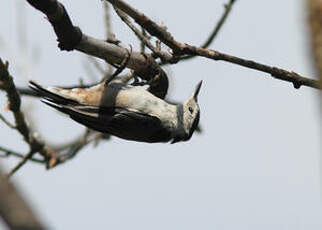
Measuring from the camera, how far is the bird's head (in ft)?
17.6

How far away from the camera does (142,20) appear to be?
339 cm

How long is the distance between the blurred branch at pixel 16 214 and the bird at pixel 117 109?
3.63 meters

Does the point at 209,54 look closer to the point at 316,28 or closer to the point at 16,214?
the point at 316,28

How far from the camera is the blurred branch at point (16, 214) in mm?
976

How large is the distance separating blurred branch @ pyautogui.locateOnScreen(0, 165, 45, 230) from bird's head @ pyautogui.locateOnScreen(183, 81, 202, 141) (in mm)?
4330

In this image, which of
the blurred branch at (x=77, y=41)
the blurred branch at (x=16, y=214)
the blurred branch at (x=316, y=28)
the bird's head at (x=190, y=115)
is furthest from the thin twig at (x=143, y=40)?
the blurred branch at (x=16, y=214)

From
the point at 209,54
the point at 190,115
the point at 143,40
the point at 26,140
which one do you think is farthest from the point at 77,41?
the point at 190,115

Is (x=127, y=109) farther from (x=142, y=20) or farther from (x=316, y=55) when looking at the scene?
(x=316, y=55)

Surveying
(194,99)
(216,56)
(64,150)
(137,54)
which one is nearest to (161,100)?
(194,99)

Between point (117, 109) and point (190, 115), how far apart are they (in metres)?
0.95

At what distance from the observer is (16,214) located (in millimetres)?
985

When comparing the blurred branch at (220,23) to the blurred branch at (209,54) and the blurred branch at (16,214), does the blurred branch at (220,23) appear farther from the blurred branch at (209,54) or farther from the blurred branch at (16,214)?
the blurred branch at (16,214)

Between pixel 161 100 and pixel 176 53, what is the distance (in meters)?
1.32

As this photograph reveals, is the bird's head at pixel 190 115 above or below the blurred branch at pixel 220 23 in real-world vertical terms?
below
